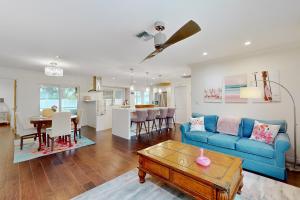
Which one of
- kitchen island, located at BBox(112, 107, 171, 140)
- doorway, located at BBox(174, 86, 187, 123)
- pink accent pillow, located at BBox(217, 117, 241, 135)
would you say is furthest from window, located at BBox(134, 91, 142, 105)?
pink accent pillow, located at BBox(217, 117, 241, 135)

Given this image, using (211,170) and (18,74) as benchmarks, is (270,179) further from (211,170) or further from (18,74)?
(18,74)

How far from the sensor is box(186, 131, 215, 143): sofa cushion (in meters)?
3.32

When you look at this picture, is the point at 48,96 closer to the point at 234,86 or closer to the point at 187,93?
the point at 187,93

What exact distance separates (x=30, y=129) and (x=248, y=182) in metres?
5.27

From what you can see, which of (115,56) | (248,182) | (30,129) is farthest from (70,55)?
(248,182)

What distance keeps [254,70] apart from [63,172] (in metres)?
4.69

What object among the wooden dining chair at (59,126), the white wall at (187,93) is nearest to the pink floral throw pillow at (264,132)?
the white wall at (187,93)

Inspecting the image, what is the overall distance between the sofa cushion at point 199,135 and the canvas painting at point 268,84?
1442 millimetres

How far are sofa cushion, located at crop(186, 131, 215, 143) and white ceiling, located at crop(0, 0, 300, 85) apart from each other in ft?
6.52

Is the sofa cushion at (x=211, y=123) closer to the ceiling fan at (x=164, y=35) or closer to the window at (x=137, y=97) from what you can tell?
the ceiling fan at (x=164, y=35)

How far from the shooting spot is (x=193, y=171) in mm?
1723

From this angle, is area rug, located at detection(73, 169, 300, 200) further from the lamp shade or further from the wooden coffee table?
the lamp shade

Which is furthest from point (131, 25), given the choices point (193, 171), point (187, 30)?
point (193, 171)

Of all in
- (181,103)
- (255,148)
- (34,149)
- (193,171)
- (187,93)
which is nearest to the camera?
(193,171)
